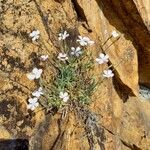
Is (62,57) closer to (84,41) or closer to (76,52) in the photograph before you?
(76,52)

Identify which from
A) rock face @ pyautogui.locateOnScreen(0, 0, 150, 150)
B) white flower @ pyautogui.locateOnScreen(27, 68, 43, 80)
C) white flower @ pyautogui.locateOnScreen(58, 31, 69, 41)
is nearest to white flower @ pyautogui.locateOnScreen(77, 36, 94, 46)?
white flower @ pyautogui.locateOnScreen(58, 31, 69, 41)

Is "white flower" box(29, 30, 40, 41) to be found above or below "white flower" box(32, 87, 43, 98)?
above

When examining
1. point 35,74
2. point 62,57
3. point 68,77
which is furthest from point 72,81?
point 35,74

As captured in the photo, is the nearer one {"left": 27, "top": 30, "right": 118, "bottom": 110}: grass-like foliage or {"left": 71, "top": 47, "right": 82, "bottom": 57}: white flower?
{"left": 27, "top": 30, "right": 118, "bottom": 110}: grass-like foliage

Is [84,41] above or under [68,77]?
above

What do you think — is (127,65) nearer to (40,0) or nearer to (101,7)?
(101,7)

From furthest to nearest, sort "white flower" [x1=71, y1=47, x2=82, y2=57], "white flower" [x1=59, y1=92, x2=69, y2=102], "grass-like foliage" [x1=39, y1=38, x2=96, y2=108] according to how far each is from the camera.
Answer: "white flower" [x1=71, y1=47, x2=82, y2=57] → "grass-like foliage" [x1=39, y1=38, x2=96, y2=108] → "white flower" [x1=59, y1=92, x2=69, y2=102]

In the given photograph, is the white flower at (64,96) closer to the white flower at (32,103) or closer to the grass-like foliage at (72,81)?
the grass-like foliage at (72,81)

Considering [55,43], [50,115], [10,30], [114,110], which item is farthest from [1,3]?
[114,110]

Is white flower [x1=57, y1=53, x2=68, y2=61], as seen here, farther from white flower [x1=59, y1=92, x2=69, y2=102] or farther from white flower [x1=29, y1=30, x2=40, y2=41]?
white flower [x1=59, y1=92, x2=69, y2=102]
